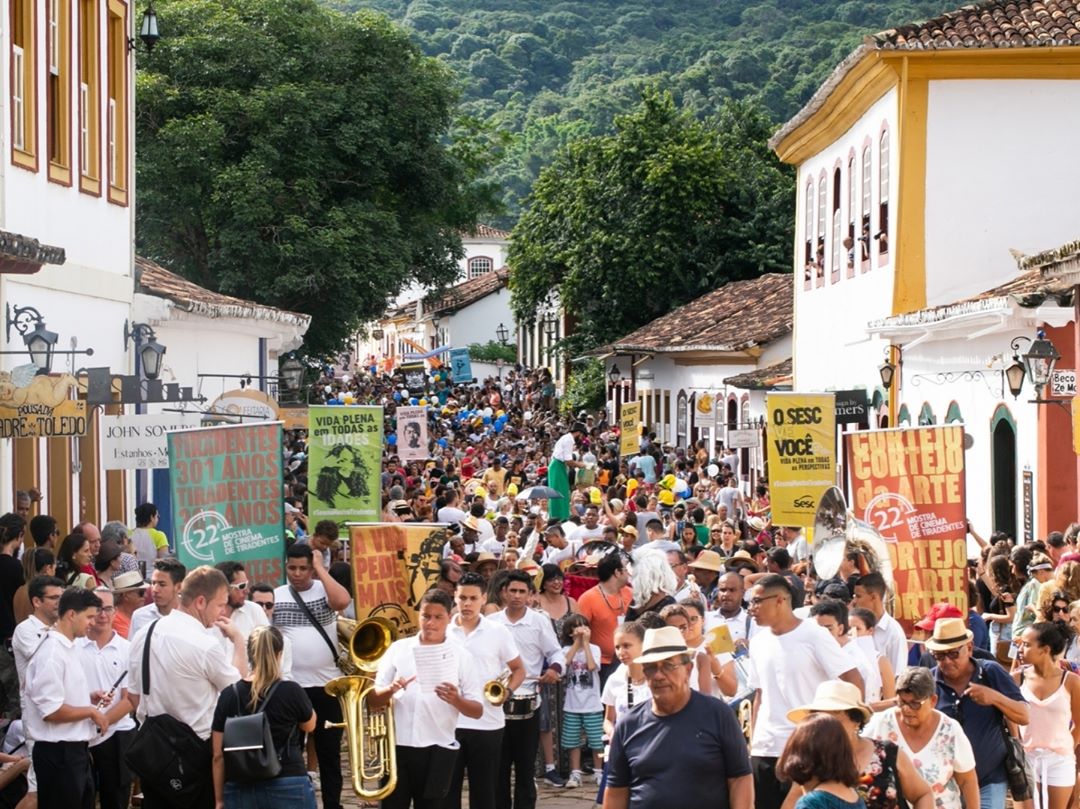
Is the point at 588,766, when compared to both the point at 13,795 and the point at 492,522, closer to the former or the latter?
the point at 13,795

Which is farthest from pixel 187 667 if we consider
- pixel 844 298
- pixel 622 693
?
pixel 844 298

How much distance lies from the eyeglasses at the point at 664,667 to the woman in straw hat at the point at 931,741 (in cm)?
122

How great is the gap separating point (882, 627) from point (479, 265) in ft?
343

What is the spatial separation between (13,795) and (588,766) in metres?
4.57

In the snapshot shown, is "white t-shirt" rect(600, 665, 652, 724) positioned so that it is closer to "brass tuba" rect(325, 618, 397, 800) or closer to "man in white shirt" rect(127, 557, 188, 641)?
"brass tuba" rect(325, 618, 397, 800)

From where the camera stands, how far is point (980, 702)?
9414mm

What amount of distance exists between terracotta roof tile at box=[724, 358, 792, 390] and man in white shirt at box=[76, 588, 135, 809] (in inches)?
1008

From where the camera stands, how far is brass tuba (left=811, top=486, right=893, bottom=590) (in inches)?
526

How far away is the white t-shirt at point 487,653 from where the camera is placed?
35.0 ft

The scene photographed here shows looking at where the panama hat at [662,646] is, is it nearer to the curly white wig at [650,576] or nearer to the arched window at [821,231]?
the curly white wig at [650,576]

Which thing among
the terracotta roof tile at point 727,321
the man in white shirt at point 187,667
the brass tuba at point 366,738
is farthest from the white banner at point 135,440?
the terracotta roof tile at point 727,321

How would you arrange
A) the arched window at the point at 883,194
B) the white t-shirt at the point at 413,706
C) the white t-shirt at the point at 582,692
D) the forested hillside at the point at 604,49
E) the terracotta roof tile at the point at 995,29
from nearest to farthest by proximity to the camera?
the white t-shirt at the point at 413,706 < the white t-shirt at the point at 582,692 < the terracotta roof tile at the point at 995,29 < the arched window at the point at 883,194 < the forested hillside at the point at 604,49

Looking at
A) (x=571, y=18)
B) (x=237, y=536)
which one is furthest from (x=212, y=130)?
(x=571, y=18)

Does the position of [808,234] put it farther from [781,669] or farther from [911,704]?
[911,704]
